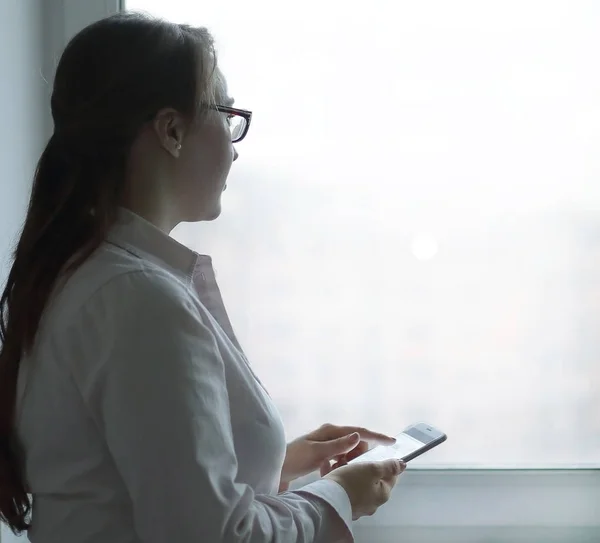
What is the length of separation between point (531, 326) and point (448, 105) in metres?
0.41

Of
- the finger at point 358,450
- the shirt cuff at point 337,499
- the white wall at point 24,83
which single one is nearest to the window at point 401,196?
the white wall at point 24,83

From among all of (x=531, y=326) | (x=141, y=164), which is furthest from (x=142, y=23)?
(x=531, y=326)

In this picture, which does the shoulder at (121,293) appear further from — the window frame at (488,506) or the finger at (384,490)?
the window frame at (488,506)

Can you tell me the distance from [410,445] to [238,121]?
498mm

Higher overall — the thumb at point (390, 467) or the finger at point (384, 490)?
the thumb at point (390, 467)

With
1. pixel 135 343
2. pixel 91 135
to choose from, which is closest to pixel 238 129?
pixel 91 135

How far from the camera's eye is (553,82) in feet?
3.64

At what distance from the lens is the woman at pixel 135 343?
506 mm

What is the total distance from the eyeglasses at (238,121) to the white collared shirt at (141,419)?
0.50 feet

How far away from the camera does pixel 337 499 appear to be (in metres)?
0.66

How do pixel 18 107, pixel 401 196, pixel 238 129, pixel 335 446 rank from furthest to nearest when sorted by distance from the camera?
pixel 401 196 → pixel 18 107 → pixel 335 446 → pixel 238 129

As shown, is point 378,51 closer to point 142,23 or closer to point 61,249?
point 142,23

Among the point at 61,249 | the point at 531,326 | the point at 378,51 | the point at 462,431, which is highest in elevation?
the point at 378,51

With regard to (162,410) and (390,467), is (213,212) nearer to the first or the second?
(162,410)
